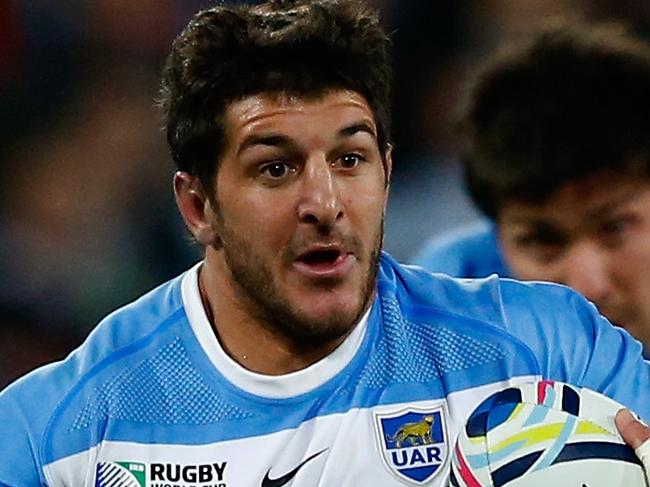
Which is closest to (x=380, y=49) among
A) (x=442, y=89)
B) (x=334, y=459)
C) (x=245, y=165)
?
(x=245, y=165)

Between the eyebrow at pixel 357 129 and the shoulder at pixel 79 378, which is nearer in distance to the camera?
the eyebrow at pixel 357 129

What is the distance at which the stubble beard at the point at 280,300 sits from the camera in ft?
7.95

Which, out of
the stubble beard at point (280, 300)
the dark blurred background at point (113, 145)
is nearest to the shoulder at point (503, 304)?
the stubble beard at point (280, 300)

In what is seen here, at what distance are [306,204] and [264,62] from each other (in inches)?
10.9

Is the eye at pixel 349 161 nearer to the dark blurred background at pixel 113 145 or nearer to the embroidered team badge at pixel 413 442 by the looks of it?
the embroidered team badge at pixel 413 442

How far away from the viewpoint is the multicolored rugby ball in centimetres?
222

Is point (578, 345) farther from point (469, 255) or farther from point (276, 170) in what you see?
point (469, 255)

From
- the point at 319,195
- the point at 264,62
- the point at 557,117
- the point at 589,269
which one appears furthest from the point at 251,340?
the point at 557,117

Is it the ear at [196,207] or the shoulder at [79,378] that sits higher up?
the ear at [196,207]

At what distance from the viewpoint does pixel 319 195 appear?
2318mm

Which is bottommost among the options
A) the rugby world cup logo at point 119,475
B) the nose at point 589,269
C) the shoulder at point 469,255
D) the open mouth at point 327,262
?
the rugby world cup logo at point 119,475

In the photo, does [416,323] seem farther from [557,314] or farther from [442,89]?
[442,89]

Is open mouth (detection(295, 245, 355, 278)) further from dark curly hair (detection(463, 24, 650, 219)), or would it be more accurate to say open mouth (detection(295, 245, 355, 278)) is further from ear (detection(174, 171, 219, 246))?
dark curly hair (detection(463, 24, 650, 219))

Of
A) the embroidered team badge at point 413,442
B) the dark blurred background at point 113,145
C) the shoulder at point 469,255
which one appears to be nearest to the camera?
the embroidered team badge at point 413,442
